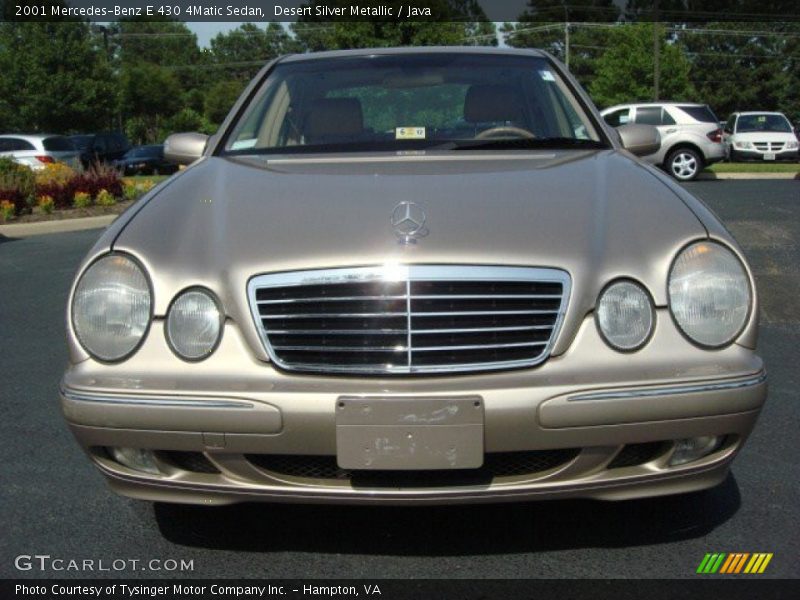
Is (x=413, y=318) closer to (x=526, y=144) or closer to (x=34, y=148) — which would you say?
(x=526, y=144)

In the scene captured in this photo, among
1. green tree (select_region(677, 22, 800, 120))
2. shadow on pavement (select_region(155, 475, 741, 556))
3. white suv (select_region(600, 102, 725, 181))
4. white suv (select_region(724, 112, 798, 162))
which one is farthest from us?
green tree (select_region(677, 22, 800, 120))

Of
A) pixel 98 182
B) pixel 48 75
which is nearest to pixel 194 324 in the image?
pixel 98 182

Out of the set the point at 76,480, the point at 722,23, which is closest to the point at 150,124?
the point at 722,23

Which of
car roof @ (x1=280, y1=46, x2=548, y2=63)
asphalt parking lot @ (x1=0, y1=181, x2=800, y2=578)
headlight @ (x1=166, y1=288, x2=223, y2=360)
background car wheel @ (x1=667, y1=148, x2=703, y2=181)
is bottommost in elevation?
asphalt parking lot @ (x1=0, y1=181, x2=800, y2=578)

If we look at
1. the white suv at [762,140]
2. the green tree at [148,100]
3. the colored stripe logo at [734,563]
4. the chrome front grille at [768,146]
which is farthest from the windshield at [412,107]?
the green tree at [148,100]

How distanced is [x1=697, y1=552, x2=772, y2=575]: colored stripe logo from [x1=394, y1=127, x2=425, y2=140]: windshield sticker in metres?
1.91

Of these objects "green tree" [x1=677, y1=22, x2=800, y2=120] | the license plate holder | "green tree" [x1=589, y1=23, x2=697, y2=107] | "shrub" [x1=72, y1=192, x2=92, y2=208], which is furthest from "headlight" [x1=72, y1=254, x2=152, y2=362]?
"green tree" [x1=677, y1=22, x2=800, y2=120]

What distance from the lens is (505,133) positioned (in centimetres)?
405

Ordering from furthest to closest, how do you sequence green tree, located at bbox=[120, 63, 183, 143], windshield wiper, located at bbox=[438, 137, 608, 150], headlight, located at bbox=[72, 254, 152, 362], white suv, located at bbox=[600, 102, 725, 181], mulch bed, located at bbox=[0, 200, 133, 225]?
green tree, located at bbox=[120, 63, 183, 143] < white suv, located at bbox=[600, 102, 725, 181] < mulch bed, located at bbox=[0, 200, 133, 225] < windshield wiper, located at bbox=[438, 137, 608, 150] < headlight, located at bbox=[72, 254, 152, 362]

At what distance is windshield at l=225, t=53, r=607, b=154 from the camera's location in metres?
3.96

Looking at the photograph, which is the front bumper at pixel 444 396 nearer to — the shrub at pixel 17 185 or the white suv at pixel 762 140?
the shrub at pixel 17 185

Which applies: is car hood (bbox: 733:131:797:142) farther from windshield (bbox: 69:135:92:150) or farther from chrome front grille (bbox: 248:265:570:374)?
chrome front grille (bbox: 248:265:570:374)

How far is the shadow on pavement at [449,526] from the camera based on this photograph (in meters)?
3.05
